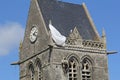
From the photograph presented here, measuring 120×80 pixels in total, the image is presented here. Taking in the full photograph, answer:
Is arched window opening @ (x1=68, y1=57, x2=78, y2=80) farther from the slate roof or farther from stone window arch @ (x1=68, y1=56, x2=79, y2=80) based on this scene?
the slate roof

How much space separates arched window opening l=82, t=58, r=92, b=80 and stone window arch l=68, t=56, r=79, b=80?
3.06ft

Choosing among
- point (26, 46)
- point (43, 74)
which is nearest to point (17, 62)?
point (26, 46)

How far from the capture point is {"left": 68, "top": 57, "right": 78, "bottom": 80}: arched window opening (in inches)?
2184

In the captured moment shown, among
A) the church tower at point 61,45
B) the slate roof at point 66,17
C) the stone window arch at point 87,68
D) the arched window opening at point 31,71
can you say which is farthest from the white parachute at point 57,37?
the arched window opening at point 31,71

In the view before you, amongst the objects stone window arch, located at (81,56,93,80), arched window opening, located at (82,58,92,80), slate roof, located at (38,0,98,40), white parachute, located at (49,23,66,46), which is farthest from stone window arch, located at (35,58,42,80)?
arched window opening, located at (82,58,92,80)

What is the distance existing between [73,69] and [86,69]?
1810mm

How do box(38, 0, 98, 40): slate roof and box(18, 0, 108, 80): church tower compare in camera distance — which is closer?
box(18, 0, 108, 80): church tower

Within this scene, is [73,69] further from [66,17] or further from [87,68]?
[66,17]

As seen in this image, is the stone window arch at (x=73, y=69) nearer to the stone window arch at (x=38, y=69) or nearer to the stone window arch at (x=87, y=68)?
the stone window arch at (x=87, y=68)

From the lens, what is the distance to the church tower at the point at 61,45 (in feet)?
181

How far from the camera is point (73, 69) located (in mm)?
55812

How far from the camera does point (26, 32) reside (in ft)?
201

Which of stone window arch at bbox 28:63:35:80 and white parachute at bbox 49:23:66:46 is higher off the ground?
white parachute at bbox 49:23:66:46

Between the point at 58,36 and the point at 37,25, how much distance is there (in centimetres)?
376
